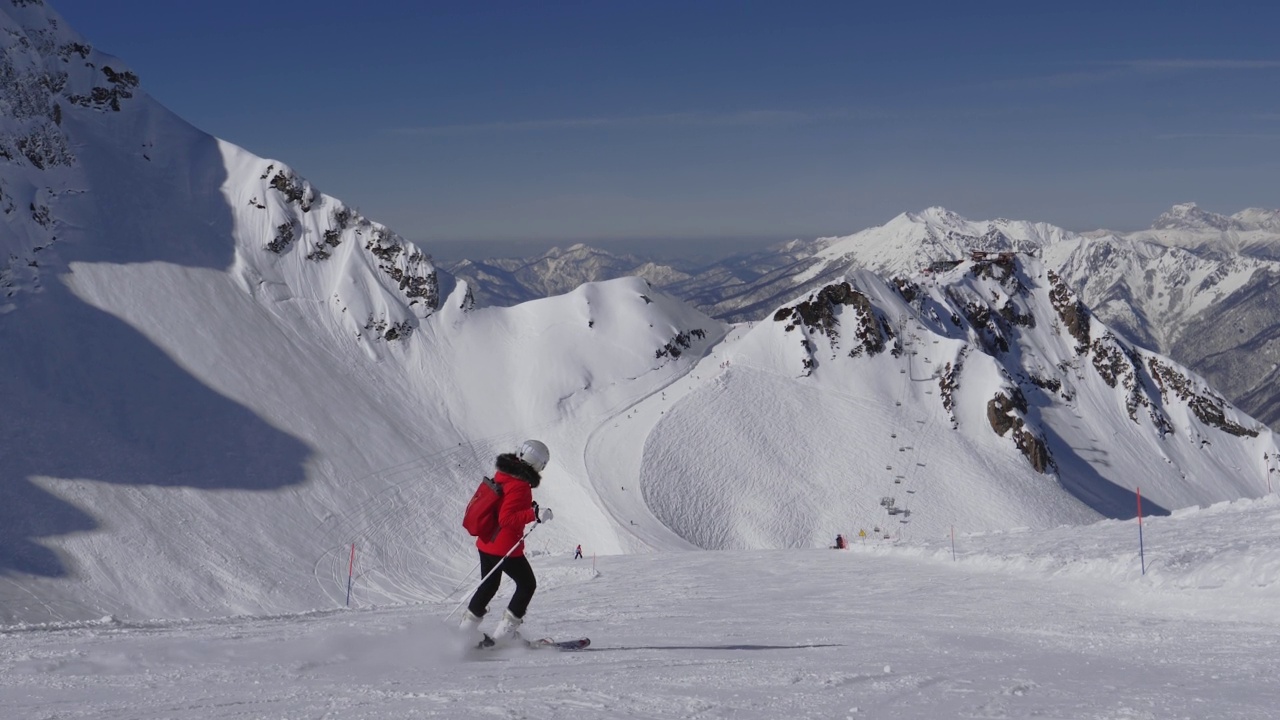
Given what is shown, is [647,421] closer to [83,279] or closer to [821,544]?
[821,544]

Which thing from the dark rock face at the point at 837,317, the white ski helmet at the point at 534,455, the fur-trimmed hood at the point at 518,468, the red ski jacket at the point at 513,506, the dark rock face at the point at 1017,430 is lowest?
the dark rock face at the point at 1017,430

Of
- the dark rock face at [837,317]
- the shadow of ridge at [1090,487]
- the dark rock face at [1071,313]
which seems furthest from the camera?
the dark rock face at [1071,313]

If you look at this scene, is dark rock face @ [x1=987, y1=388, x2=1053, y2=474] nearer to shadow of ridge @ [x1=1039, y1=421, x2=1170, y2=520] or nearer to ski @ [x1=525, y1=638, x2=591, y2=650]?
shadow of ridge @ [x1=1039, y1=421, x2=1170, y2=520]

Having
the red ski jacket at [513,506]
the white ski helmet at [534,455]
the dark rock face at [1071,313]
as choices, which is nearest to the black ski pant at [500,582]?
the red ski jacket at [513,506]

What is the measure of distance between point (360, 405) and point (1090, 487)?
66.7m

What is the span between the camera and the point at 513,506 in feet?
37.0

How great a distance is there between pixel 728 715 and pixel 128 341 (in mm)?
63318

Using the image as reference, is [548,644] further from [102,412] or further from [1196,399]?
[1196,399]

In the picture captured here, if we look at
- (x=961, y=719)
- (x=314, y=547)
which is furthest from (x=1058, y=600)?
(x=314, y=547)

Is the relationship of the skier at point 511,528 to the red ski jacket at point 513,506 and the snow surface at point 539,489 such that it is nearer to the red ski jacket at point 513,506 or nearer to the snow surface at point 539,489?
the red ski jacket at point 513,506

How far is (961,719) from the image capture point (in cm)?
714

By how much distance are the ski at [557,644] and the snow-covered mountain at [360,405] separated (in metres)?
33.8

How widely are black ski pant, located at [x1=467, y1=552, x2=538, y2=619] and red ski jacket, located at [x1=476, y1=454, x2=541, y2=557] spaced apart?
0.15 meters

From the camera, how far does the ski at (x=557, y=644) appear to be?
36.6ft
